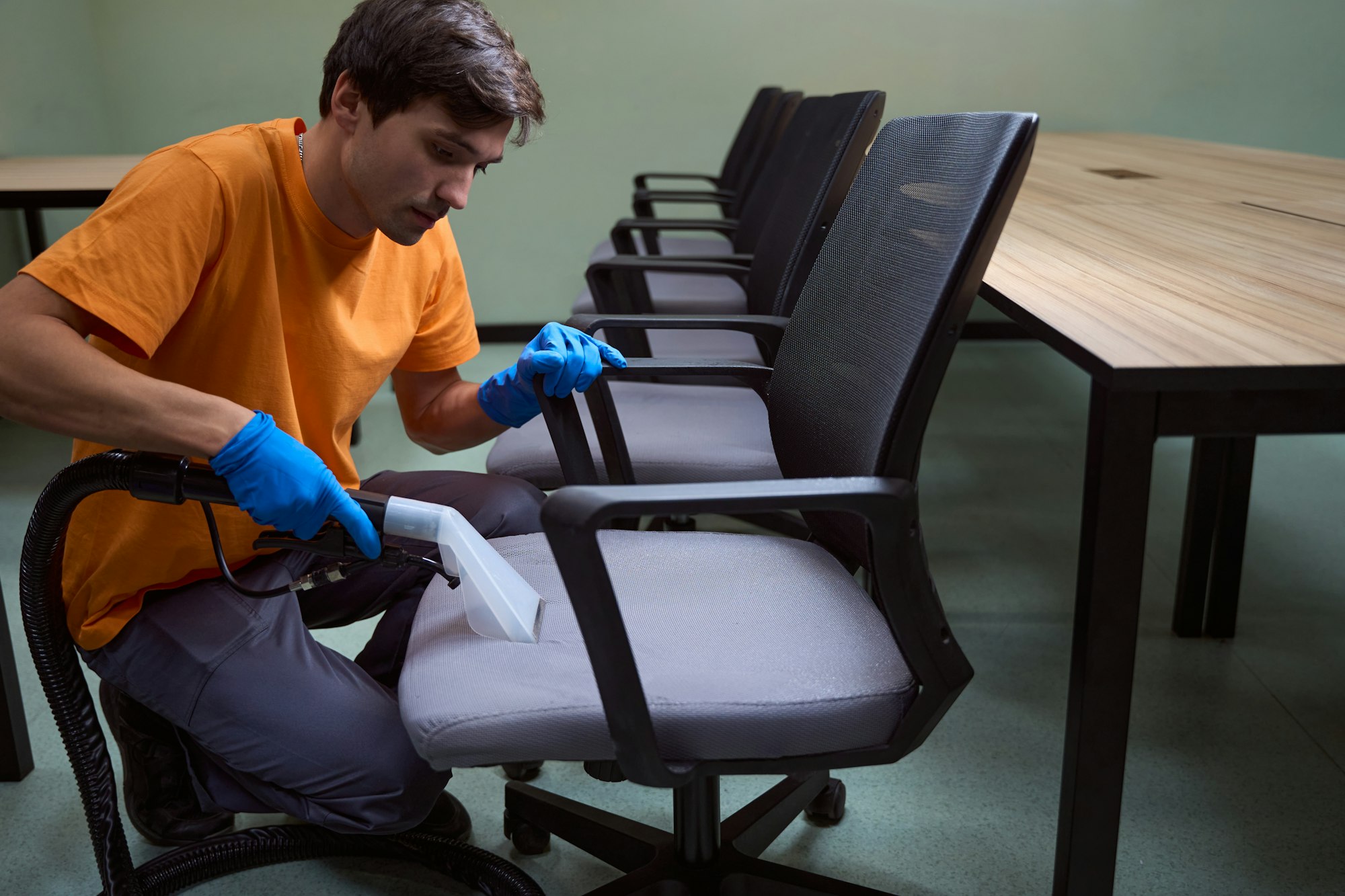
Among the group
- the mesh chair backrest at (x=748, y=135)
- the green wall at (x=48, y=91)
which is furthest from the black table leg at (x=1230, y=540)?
the green wall at (x=48, y=91)

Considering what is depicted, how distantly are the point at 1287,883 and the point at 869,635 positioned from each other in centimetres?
73

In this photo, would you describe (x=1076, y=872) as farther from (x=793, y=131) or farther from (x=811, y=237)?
(x=793, y=131)

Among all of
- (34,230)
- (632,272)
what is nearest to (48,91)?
(34,230)

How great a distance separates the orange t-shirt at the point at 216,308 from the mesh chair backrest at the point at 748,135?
2.00 m

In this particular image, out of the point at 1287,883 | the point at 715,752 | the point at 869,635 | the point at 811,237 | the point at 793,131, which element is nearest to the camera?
the point at 715,752

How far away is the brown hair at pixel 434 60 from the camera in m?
1.03

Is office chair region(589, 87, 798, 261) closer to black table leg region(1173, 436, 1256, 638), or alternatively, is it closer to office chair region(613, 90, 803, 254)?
office chair region(613, 90, 803, 254)

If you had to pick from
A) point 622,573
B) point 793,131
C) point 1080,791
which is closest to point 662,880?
point 622,573

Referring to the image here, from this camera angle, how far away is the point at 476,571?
3.22 ft

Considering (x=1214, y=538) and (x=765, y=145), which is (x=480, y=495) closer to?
(x=1214, y=538)

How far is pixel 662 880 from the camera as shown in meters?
1.16

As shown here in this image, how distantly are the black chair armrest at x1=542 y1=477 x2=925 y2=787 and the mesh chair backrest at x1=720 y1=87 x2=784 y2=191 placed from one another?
234 centimetres

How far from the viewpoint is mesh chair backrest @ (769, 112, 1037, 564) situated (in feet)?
2.87

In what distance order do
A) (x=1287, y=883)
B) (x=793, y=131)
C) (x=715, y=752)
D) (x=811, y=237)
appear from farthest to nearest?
1. (x=793, y=131)
2. (x=811, y=237)
3. (x=1287, y=883)
4. (x=715, y=752)
